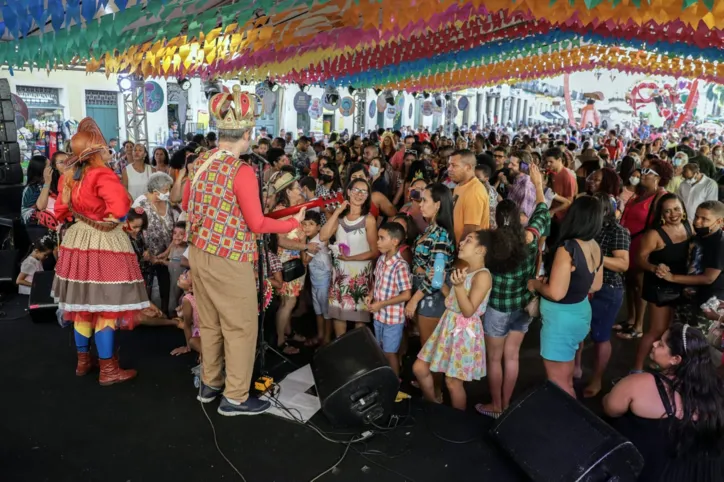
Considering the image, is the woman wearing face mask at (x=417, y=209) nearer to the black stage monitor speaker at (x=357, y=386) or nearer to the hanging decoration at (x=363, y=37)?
the hanging decoration at (x=363, y=37)

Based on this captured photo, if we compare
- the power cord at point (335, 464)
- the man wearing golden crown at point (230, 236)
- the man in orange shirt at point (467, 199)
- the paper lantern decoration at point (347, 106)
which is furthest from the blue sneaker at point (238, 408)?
→ the paper lantern decoration at point (347, 106)

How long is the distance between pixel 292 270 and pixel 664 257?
246cm

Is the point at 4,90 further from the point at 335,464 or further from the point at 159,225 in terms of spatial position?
the point at 335,464

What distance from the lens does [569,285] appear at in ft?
9.29

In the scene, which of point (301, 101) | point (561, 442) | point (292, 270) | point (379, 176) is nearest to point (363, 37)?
point (379, 176)

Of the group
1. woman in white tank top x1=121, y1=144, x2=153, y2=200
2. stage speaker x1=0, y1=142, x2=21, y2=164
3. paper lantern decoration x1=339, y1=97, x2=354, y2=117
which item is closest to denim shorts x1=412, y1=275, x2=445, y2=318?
woman in white tank top x1=121, y1=144, x2=153, y2=200

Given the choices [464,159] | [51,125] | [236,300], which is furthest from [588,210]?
[51,125]

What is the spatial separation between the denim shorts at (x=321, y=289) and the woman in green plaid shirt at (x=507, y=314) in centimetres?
125

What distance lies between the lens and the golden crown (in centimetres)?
268

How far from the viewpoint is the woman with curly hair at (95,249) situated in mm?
3014

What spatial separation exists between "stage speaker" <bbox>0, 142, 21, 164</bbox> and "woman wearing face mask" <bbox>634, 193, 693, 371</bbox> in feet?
24.9

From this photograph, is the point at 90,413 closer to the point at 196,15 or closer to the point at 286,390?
the point at 286,390

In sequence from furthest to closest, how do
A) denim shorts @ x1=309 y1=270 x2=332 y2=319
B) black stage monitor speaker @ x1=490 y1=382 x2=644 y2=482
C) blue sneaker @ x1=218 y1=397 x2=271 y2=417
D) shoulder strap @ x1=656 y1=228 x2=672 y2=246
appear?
denim shorts @ x1=309 y1=270 x2=332 y2=319 < shoulder strap @ x1=656 y1=228 x2=672 y2=246 < blue sneaker @ x1=218 y1=397 x2=271 y2=417 < black stage monitor speaker @ x1=490 y1=382 x2=644 y2=482

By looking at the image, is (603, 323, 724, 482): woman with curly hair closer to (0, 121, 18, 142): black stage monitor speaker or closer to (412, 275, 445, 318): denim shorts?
(412, 275, 445, 318): denim shorts
